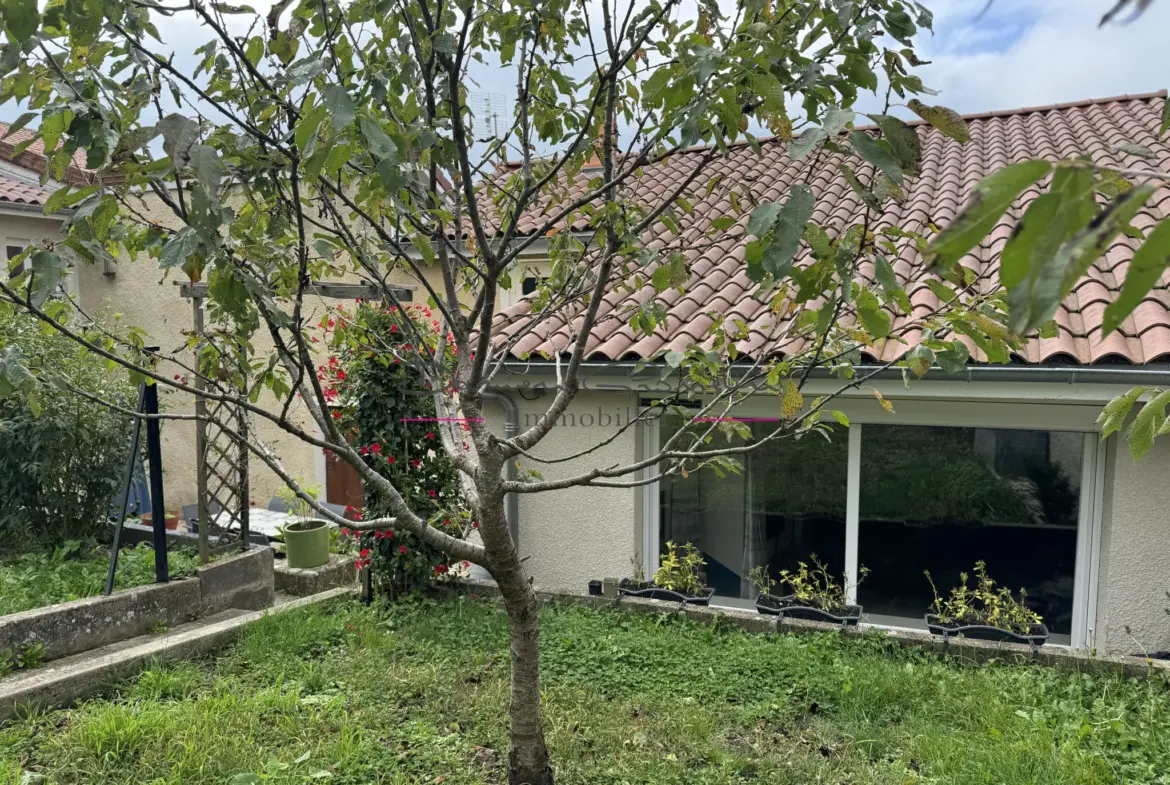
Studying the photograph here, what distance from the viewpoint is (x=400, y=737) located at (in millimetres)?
3570

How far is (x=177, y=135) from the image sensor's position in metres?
1.52

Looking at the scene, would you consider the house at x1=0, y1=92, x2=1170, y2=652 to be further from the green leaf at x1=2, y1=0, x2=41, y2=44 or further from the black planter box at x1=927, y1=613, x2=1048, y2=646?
the green leaf at x1=2, y1=0, x2=41, y2=44

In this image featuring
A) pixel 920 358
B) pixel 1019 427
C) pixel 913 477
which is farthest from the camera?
pixel 913 477

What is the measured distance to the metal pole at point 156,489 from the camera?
17.2ft

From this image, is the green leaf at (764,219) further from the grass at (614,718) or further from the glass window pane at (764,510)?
the glass window pane at (764,510)

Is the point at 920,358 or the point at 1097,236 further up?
the point at 1097,236

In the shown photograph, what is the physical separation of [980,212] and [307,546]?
6.71 m

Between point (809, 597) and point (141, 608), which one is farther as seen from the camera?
point (809, 597)

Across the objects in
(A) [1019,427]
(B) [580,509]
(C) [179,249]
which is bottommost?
(B) [580,509]

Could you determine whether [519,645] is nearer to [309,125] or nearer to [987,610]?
[309,125]

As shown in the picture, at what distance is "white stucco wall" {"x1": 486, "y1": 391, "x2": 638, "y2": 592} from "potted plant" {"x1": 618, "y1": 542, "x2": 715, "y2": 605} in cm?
41

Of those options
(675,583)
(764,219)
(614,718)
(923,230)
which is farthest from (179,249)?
(923,230)

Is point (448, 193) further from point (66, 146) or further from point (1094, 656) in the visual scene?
point (1094, 656)

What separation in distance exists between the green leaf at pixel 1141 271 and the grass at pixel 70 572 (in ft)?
20.1
